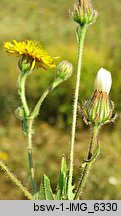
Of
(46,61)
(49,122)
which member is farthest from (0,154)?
(46,61)

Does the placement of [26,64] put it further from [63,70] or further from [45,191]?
[45,191]

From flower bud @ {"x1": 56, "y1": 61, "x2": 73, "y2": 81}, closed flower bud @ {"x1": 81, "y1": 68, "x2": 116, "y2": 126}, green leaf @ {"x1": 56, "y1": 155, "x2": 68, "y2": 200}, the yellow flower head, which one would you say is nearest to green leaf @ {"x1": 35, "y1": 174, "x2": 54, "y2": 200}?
green leaf @ {"x1": 56, "y1": 155, "x2": 68, "y2": 200}

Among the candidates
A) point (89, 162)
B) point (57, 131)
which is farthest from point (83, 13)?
point (57, 131)

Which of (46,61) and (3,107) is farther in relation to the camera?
(3,107)

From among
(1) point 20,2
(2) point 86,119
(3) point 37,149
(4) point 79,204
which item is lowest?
(4) point 79,204

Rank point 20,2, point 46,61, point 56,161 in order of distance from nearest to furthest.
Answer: point 46,61 → point 56,161 → point 20,2

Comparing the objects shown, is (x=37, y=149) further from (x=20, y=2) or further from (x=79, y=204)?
(x=20, y=2)

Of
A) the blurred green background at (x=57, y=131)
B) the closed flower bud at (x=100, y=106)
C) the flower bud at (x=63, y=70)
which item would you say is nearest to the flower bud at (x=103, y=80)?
the closed flower bud at (x=100, y=106)
